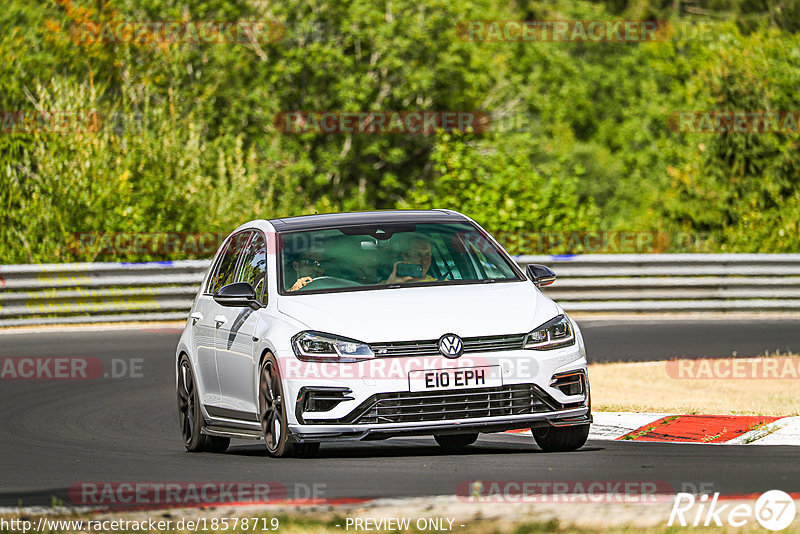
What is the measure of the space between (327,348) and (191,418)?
252 centimetres

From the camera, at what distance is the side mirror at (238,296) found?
9.80 meters

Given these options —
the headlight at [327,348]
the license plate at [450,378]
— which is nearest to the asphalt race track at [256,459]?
the license plate at [450,378]

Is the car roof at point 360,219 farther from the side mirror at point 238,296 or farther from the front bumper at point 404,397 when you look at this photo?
the front bumper at point 404,397

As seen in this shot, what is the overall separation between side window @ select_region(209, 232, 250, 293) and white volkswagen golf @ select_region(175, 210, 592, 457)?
0.50m

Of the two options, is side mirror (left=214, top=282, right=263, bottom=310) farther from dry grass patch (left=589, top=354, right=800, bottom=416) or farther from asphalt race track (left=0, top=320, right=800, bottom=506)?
dry grass patch (left=589, top=354, right=800, bottom=416)

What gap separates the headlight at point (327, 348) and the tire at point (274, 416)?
0.22m

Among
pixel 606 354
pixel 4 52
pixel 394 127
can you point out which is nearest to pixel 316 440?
pixel 606 354

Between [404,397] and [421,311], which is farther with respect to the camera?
[421,311]

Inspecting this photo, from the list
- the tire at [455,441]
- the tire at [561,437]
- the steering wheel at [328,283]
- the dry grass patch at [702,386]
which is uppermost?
the steering wheel at [328,283]

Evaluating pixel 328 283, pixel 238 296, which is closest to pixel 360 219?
pixel 328 283

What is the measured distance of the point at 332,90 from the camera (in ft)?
135

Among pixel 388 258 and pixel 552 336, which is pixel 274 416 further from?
pixel 552 336

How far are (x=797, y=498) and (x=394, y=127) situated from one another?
114ft

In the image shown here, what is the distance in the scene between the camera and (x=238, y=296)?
385 inches
